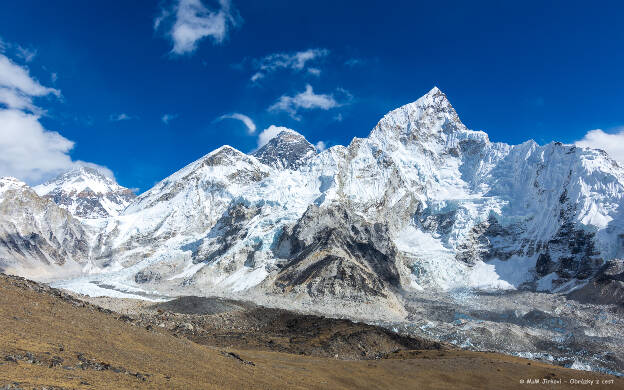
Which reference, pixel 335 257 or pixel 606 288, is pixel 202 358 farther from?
pixel 606 288

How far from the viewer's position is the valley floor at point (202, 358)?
77.6ft

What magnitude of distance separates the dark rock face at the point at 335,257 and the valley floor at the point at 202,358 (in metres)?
68.8

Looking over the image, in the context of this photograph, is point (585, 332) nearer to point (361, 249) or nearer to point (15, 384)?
point (361, 249)

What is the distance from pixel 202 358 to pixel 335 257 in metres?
111

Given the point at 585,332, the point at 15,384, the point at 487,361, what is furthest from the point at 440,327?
the point at 15,384

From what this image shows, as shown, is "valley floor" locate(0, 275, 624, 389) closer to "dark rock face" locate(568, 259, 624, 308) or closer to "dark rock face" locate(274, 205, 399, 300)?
"dark rock face" locate(274, 205, 399, 300)

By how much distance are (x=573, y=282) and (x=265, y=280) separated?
10673 centimetres

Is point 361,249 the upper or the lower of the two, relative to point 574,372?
upper

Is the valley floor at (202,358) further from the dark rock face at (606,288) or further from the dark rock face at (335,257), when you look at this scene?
the dark rock face at (606,288)

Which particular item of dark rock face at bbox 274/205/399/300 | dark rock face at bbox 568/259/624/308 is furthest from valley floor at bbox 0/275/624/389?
dark rock face at bbox 568/259/624/308

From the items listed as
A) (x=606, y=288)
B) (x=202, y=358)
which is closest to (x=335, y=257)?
(x=606, y=288)

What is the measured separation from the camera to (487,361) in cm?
4606

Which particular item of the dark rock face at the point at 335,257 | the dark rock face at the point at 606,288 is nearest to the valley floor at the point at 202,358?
the dark rock face at the point at 335,257

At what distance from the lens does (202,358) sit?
113 ft
